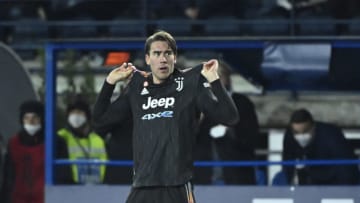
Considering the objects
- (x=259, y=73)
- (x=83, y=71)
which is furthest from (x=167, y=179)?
(x=83, y=71)

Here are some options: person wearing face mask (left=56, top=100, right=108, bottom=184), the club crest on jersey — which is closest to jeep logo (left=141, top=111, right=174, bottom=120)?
the club crest on jersey

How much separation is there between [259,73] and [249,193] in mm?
1767

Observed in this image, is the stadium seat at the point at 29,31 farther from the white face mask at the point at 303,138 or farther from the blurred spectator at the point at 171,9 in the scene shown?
the white face mask at the point at 303,138

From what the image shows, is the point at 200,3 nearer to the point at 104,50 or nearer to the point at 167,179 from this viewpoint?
the point at 104,50

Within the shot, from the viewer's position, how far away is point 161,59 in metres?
8.80

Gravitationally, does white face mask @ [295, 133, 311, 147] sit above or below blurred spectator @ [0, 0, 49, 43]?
below

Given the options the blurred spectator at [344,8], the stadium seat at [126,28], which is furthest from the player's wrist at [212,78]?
the blurred spectator at [344,8]

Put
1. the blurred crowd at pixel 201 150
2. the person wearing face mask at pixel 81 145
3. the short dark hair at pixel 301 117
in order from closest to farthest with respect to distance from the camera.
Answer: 1. the short dark hair at pixel 301 117
2. the blurred crowd at pixel 201 150
3. the person wearing face mask at pixel 81 145

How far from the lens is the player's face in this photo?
880cm

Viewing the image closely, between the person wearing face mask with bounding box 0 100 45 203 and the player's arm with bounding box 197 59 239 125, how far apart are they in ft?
13.9

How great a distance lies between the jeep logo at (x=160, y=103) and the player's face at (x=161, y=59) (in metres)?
0.17

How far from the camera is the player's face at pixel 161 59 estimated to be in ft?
28.9

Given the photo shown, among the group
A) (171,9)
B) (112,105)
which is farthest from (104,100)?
(171,9)

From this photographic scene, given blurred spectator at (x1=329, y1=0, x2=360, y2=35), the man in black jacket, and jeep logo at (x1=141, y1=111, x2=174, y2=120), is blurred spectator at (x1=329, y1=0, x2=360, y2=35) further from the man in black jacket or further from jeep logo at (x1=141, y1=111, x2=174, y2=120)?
jeep logo at (x1=141, y1=111, x2=174, y2=120)
